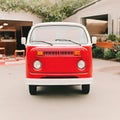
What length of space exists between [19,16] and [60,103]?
1567 cm

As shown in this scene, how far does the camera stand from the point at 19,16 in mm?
21953

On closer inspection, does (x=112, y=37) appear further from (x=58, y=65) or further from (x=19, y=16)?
(x=58, y=65)

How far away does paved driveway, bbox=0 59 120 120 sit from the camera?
244 inches

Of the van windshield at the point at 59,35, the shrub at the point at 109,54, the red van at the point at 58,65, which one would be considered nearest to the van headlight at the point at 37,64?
the red van at the point at 58,65

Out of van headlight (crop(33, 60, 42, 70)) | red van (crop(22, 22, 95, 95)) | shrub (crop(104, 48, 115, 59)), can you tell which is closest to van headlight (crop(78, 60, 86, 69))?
red van (crop(22, 22, 95, 95))

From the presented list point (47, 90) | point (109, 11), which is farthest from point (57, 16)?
point (47, 90)

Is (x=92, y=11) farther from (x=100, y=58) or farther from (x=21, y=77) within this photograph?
(x=21, y=77)

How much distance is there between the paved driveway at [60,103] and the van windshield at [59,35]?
1469 millimetres

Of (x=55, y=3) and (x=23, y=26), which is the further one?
(x=23, y=26)

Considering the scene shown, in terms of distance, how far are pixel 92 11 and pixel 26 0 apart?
5.20 meters

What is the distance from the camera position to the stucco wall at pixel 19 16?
20959 millimetres

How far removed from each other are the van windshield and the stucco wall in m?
12.8

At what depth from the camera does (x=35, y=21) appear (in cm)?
2309

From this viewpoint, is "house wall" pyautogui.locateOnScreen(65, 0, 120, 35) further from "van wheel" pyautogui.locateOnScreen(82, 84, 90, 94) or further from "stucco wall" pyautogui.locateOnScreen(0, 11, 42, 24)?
"van wheel" pyautogui.locateOnScreen(82, 84, 90, 94)
